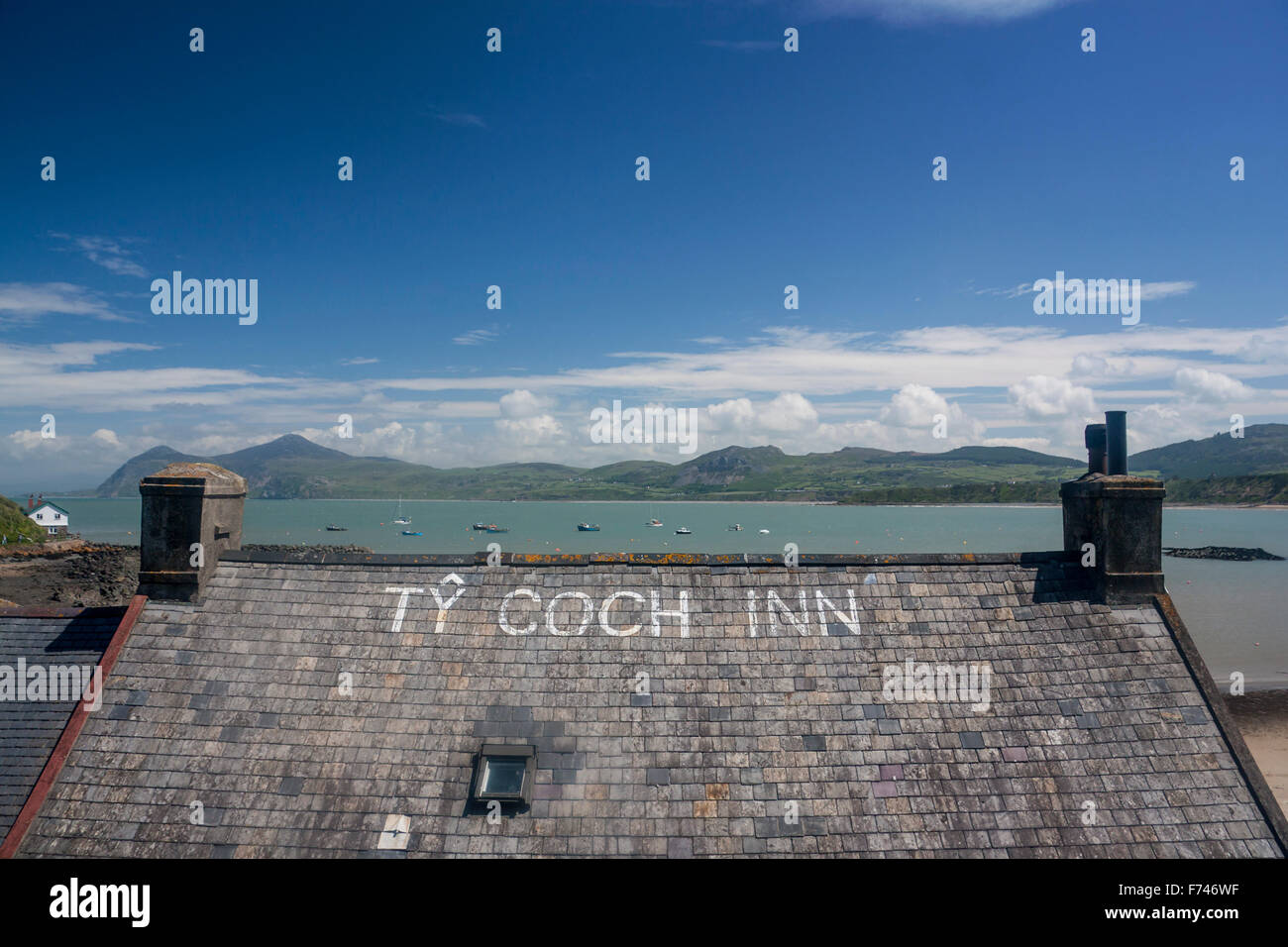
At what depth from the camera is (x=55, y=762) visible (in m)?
8.90

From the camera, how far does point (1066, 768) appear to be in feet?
29.4

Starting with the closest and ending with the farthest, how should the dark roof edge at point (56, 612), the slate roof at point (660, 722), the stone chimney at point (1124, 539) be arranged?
the slate roof at point (660, 722)
the stone chimney at point (1124, 539)
the dark roof edge at point (56, 612)

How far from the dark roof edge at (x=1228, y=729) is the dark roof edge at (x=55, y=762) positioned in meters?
15.2

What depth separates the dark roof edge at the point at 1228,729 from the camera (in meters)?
8.48

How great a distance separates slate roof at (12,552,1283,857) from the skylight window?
0.53ft

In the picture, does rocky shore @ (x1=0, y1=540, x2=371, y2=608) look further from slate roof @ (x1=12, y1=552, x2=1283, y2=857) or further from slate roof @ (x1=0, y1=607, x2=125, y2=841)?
slate roof @ (x1=12, y1=552, x2=1283, y2=857)

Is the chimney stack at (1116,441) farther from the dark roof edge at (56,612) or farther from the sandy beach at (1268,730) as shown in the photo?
the sandy beach at (1268,730)

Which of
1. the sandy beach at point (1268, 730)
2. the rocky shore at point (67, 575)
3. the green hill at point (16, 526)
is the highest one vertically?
the green hill at point (16, 526)

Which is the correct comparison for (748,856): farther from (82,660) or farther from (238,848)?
(82,660)

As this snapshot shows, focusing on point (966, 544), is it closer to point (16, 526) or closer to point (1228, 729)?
point (1228, 729)

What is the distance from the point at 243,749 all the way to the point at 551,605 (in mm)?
4662

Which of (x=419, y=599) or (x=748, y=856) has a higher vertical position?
(x=419, y=599)

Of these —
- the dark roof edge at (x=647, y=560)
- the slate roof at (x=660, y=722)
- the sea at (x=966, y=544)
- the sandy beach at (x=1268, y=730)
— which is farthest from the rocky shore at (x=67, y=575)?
the sandy beach at (x=1268, y=730)
